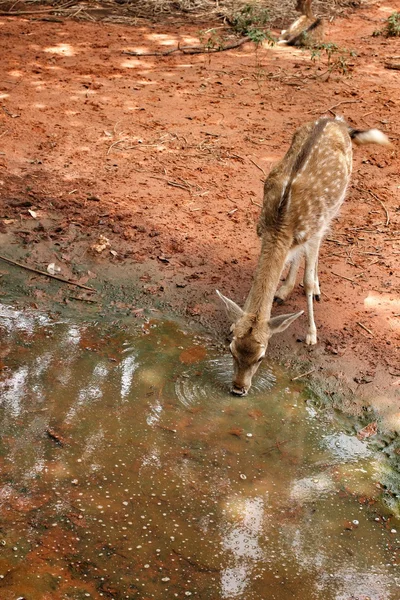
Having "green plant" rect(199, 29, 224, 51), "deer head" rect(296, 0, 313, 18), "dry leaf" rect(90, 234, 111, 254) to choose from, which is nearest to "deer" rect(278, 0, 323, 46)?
"deer head" rect(296, 0, 313, 18)

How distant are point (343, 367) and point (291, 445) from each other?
1.17m

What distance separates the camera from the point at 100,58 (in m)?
12.0

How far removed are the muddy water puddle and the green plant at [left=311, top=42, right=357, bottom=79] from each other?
6.82m

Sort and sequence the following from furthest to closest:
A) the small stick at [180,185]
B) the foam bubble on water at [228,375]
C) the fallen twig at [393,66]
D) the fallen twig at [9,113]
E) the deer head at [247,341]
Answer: the fallen twig at [393,66] < the fallen twig at [9,113] < the small stick at [180,185] < the foam bubble on water at [228,375] < the deer head at [247,341]

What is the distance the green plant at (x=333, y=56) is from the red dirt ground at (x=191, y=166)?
0.42 feet

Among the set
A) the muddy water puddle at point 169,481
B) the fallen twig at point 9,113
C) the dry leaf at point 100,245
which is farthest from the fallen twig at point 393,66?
the muddy water puddle at point 169,481

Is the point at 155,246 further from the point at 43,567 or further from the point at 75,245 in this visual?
the point at 43,567

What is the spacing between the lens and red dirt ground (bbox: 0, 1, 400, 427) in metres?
7.41

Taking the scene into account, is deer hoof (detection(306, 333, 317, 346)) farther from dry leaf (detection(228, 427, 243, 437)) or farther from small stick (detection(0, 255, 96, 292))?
small stick (detection(0, 255, 96, 292))

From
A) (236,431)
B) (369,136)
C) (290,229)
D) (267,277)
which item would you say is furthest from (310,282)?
A: (236,431)

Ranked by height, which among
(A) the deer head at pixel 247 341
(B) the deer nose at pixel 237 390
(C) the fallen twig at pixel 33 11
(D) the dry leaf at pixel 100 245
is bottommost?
(D) the dry leaf at pixel 100 245

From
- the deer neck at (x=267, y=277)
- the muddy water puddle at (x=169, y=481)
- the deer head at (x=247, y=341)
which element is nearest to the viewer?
the muddy water puddle at (x=169, y=481)

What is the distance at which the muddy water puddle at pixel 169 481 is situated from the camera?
15.0ft

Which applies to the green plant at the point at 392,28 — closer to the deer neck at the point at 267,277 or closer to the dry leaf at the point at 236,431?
the deer neck at the point at 267,277
